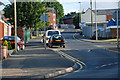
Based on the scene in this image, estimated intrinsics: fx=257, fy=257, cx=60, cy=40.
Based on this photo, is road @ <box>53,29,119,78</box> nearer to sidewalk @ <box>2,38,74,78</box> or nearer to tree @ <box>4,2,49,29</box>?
sidewalk @ <box>2,38,74,78</box>

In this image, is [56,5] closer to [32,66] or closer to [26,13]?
[26,13]

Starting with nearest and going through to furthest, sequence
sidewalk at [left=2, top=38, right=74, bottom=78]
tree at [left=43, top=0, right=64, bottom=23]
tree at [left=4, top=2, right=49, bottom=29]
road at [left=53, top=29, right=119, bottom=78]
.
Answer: road at [left=53, top=29, right=119, bottom=78]
sidewalk at [left=2, top=38, right=74, bottom=78]
tree at [left=4, top=2, right=49, bottom=29]
tree at [left=43, top=0, right=64, bottom=23]

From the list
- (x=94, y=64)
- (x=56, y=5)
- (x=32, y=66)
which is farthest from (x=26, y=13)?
(x=56, y=5)

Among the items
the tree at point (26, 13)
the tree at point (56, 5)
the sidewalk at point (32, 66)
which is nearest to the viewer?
the sidewalk at point (32, 66)

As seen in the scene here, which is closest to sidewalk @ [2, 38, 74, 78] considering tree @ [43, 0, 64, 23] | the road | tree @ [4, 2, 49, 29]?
the road

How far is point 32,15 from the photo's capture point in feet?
180

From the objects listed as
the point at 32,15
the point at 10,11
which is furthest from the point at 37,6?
the point at 10,11

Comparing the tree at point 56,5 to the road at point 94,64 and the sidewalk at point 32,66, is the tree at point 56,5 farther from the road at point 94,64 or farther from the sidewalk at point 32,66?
the sidewalk at point 32,66

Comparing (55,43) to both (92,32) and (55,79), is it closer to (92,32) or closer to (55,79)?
(55,79)

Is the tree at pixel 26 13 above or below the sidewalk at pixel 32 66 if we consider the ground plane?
above

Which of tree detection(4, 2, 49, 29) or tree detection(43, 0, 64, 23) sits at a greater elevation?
tree detection(43, 0, 64, 23)

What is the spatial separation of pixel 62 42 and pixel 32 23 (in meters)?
27.0

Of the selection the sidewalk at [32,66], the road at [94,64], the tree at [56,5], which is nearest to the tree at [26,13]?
the road at [94,64]

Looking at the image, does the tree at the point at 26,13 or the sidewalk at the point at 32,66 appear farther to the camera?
the tree at the point at 26,13
